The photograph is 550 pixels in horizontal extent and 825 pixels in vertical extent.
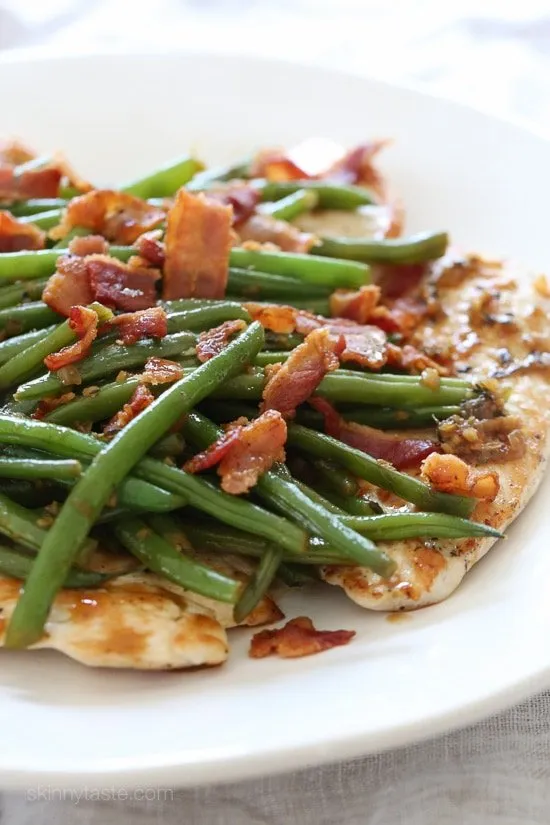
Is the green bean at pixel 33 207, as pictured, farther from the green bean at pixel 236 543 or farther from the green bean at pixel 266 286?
the green bean at pixel 236 543

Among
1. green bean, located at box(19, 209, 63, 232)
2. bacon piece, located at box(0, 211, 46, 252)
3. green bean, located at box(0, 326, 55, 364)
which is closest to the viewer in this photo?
green bean, located at box(0, 326, 55, 364)

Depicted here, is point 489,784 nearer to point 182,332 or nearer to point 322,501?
point 322,501

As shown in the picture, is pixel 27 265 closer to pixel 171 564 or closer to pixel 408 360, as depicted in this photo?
pixel 171 564

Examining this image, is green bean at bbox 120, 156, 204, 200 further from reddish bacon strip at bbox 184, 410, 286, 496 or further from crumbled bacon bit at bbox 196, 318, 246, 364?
reddish bacon strip at bbox 184, 410, 286, 496

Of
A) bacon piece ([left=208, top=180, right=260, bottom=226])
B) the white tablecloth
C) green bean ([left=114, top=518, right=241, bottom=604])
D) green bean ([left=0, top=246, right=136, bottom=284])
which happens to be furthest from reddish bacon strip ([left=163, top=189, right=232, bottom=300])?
the white tablecloth

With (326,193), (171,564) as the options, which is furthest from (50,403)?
(326,193)
